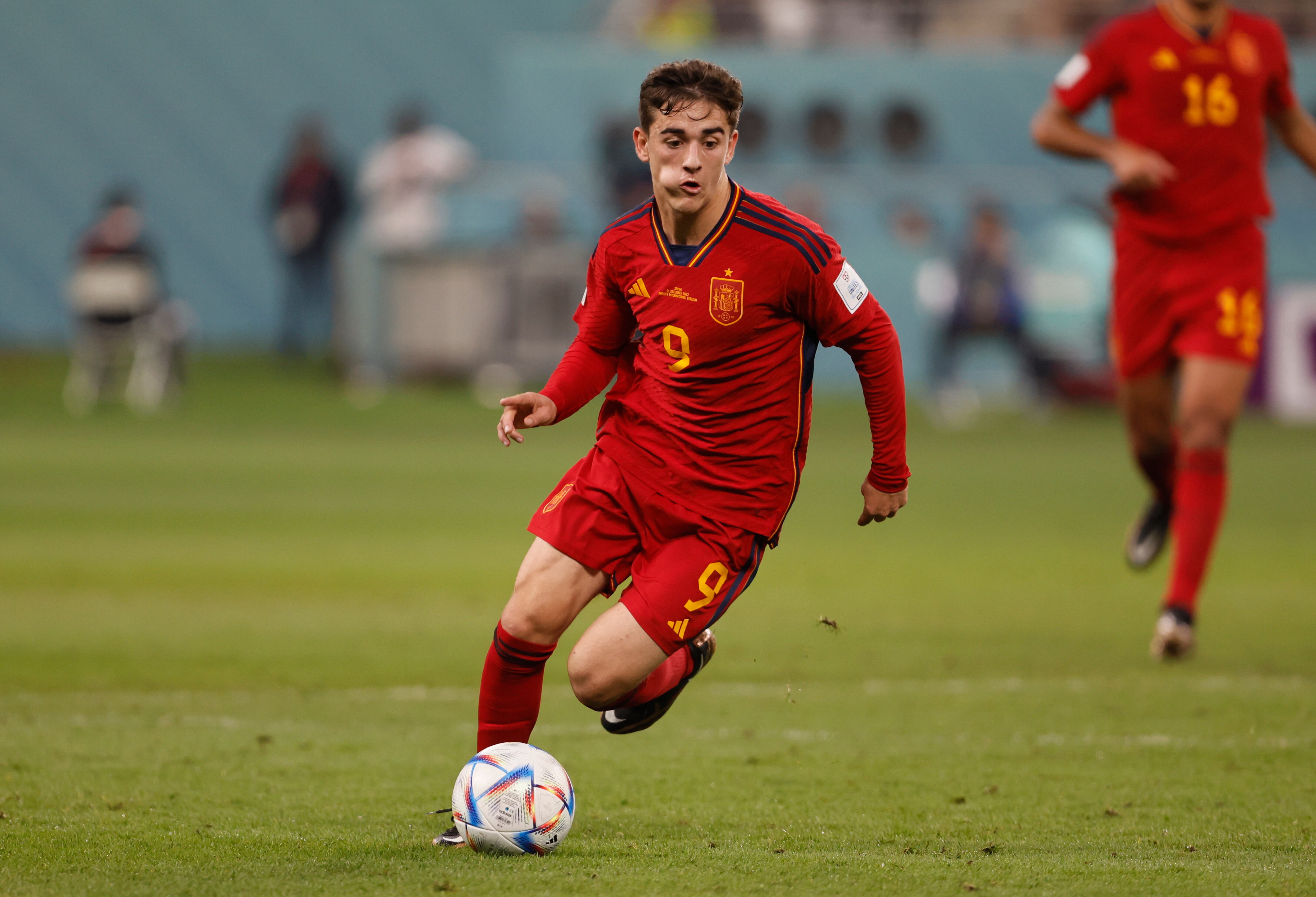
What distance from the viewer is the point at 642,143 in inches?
170

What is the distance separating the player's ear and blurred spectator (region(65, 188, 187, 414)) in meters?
15.1

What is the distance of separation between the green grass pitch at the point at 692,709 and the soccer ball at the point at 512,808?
0.07 metres

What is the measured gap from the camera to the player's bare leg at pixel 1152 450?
6977 millimetres

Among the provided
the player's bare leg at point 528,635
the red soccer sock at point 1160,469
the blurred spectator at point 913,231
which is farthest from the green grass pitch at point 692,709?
the blurred spectator at point 913,231

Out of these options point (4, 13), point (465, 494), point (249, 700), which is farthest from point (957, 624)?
point (4, 13)

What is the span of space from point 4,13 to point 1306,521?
23.9 meters

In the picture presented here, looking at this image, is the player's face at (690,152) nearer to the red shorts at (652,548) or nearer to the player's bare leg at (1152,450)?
the red shorts at (652,548)

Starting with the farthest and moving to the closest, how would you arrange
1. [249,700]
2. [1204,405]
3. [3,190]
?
1. [3,190]
2. [1204,405]
3. [249,700]

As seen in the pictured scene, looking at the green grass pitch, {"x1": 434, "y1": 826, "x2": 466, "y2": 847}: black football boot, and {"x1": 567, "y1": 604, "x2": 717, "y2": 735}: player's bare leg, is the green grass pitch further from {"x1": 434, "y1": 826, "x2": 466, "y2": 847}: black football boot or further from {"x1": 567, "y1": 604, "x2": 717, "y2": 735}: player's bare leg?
{"x1": 567, "y1": 604, "x2": 717, "y2": 735}: player's bare leg

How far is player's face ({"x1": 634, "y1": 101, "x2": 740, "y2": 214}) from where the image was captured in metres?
4.15

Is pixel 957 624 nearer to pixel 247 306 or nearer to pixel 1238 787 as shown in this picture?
pixel 1238 787

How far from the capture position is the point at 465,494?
1235 centimetres

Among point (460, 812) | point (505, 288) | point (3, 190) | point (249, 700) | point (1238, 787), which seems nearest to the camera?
point (460, 812)

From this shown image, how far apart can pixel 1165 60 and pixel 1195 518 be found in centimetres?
187
